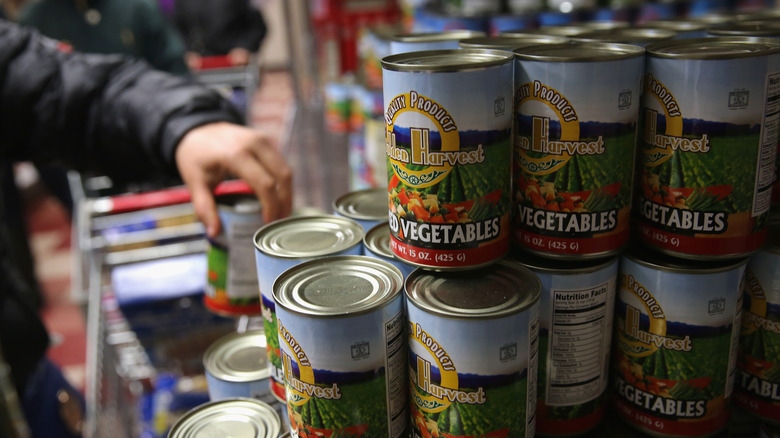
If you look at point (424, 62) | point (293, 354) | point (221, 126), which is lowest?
point (293, 354)

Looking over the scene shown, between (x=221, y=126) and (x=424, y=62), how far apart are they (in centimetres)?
62

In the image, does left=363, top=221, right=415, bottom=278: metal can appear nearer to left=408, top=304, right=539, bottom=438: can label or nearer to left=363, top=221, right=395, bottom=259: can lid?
left=363, top=221, right=395, bottom=259: can lid

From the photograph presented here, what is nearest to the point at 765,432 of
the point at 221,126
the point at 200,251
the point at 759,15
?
the point at 759,15

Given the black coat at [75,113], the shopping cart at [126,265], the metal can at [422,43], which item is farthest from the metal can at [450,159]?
the shopping cart at [126,265]

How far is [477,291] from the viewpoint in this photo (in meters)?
0.92

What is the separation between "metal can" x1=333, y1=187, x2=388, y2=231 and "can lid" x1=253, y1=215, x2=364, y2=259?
2cm

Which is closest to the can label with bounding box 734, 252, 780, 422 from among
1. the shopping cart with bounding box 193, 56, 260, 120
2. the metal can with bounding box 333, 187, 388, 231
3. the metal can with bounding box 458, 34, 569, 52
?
the metal can with bounding box 458, 34, 569, 52

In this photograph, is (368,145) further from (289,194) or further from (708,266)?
(708,266)

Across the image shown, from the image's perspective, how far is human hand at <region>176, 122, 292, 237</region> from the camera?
4.31 feet

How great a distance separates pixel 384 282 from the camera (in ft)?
3.11

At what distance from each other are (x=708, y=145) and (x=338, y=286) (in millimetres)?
576

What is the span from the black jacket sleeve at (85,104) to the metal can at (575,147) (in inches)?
A: 33.3

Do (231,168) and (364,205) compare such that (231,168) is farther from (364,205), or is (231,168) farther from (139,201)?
(139,201)

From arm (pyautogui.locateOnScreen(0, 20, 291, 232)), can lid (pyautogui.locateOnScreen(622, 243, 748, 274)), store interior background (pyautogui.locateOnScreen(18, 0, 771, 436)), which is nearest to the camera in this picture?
can lid (pyautogui.locateOnScreen(622, 243, 748, 274))
